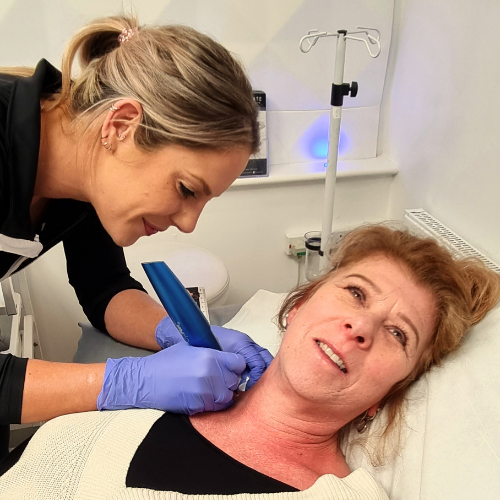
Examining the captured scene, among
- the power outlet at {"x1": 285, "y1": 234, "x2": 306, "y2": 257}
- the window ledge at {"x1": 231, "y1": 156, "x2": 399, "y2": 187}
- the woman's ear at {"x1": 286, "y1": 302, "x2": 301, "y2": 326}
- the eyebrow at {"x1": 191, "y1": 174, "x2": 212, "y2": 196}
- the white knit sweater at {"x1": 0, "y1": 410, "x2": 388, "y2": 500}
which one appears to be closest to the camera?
the white knit sweater at {"x1": 0, "y1": 410, "x2": 388, "y2": 500}

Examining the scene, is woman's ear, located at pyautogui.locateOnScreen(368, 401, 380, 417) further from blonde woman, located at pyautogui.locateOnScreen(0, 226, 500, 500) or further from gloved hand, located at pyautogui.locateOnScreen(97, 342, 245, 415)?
gloved hand, located at pyautogui.locateOnScreen(97, 342, 245, 415)

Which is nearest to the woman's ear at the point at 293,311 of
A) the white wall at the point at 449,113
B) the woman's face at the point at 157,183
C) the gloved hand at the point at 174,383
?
the gloved hand at the point at 174,383

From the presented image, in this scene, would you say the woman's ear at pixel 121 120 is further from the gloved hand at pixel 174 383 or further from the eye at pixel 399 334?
the eye at pixel 399 334

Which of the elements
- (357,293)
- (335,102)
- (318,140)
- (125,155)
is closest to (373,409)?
(357,293)

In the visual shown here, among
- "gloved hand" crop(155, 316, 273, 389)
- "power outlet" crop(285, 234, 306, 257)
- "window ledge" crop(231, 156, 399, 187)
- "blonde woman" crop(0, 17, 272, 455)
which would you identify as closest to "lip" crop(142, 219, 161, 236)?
"blonde woman" crop(0, 17, 272, 455)

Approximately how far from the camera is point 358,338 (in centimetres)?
106

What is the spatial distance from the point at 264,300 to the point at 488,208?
82 centimetres

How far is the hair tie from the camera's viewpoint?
106cm

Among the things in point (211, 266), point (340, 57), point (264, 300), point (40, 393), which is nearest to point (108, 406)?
point (40, 393)

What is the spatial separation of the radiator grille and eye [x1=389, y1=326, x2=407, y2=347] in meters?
0.57

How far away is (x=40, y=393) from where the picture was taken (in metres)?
1.08

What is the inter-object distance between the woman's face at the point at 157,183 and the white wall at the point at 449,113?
1014 millimetres

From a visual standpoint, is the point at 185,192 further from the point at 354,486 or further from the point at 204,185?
the point at 354,486

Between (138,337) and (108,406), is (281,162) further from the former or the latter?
(108,406)
